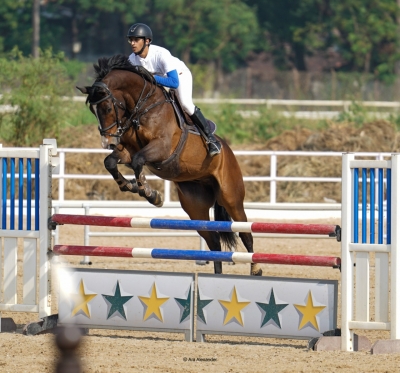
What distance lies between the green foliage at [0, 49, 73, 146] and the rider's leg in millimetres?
7878

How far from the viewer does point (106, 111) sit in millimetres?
6227

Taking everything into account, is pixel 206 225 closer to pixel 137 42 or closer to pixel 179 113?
pixel 179 113

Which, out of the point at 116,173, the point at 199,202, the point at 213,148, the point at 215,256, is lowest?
the point at 215,256

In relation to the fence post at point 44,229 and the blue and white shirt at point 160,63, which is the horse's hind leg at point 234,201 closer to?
the blue and white shirt at point 160,63

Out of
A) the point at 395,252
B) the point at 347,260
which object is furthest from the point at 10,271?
the point at 395,252

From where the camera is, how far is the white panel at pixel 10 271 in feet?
18.9

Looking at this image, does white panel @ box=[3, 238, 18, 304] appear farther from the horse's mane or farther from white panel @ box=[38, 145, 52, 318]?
the horse's mane

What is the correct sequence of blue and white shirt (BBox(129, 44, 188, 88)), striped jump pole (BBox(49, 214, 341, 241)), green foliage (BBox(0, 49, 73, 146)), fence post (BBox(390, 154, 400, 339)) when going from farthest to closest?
green foliage (BBox(0, 49, 73, 146))
blue and white shirt (BBox(129, 44, 188, 88))
striped jump pole (BBox(49, 214, 341, 241))
fence post (BBox(390, 154, 400, 339))

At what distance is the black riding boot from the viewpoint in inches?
269

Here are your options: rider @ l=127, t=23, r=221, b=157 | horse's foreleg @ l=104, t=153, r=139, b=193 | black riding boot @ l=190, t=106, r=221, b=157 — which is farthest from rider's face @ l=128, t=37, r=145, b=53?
horse's foreleg @ l=104, t=153, r=139, b=193

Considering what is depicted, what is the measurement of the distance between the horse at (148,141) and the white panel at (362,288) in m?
1.65

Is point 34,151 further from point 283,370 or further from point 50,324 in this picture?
point 283,370

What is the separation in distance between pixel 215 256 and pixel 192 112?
176 centimetres

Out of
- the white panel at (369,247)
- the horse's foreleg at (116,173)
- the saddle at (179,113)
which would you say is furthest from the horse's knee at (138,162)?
the white panel at (369,247)
